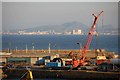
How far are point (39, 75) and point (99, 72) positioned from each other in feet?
9.70

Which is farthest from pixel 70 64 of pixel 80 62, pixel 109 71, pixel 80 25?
pixel 80 25

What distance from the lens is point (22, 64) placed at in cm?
2341

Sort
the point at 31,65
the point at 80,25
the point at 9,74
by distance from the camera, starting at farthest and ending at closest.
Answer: the point at 80,25 → the point at 31,65 → the point at 9,74

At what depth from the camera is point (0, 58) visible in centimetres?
2433

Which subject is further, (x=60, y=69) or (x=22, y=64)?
(x=22, y=64)

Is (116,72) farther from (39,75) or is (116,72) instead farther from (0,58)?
(0,58)

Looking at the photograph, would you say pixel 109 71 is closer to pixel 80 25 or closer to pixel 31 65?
pixel 31 65

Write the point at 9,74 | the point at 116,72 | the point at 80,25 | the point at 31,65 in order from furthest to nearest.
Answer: the point at 80,25, the point at 31,65, the point at 9,74, the point at 116,72

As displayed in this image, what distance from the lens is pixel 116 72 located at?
1995cm

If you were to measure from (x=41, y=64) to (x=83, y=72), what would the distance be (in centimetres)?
370

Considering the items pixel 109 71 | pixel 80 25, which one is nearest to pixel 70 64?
pixel 109 71

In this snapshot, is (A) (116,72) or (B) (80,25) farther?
(B) (80,25)

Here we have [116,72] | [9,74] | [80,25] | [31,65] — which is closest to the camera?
[116,72]

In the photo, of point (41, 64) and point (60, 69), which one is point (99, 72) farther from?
point (41, 64)
